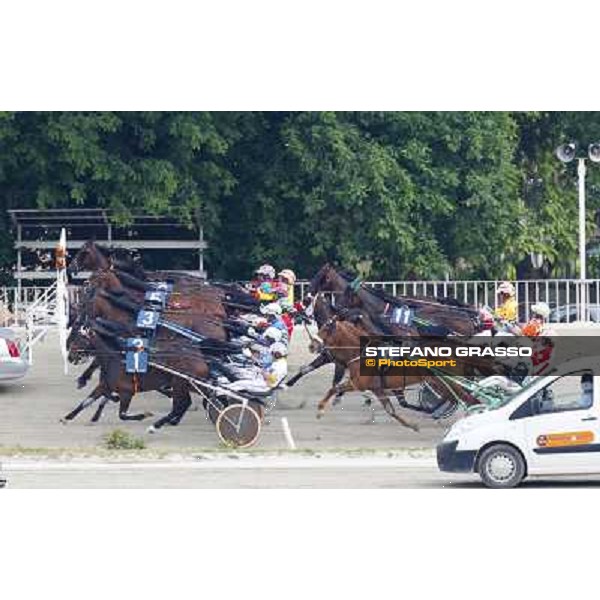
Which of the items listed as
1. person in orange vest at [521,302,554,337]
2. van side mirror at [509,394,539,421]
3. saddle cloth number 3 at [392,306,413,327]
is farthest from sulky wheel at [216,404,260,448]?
van side mirror at [509,394,539,421]

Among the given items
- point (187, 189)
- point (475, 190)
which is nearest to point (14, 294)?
point (187, 189)

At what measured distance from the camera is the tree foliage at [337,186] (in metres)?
26.6

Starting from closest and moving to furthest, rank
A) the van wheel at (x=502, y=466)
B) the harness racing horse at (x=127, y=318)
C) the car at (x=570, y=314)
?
the van wheel at (x=502, y=466)
the harness racing horse at (x=127, y=318)
the car at (x=570, y=314)

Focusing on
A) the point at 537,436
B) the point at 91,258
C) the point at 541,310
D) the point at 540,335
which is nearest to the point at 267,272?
the point at 91,258

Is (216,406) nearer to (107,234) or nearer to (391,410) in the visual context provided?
(391,410)

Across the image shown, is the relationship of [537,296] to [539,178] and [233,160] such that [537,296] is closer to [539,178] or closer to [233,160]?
[539,178]

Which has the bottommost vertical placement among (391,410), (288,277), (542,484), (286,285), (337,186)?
(542,484)

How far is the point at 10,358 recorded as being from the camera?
27.2m

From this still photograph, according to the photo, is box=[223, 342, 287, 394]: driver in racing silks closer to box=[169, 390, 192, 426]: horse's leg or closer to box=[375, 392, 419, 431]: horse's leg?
box=[169, 390, 192, 426]: horse's leg

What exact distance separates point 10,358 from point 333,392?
5.09m

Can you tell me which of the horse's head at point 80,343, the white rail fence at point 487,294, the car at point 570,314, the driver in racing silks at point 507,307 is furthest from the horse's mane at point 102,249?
the car at point 570,314

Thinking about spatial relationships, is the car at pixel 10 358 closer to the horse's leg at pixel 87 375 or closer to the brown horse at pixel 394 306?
the horse's leg at pixel 87 375

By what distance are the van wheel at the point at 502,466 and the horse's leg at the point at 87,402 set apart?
23.3 feet

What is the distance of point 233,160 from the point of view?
2741cm
